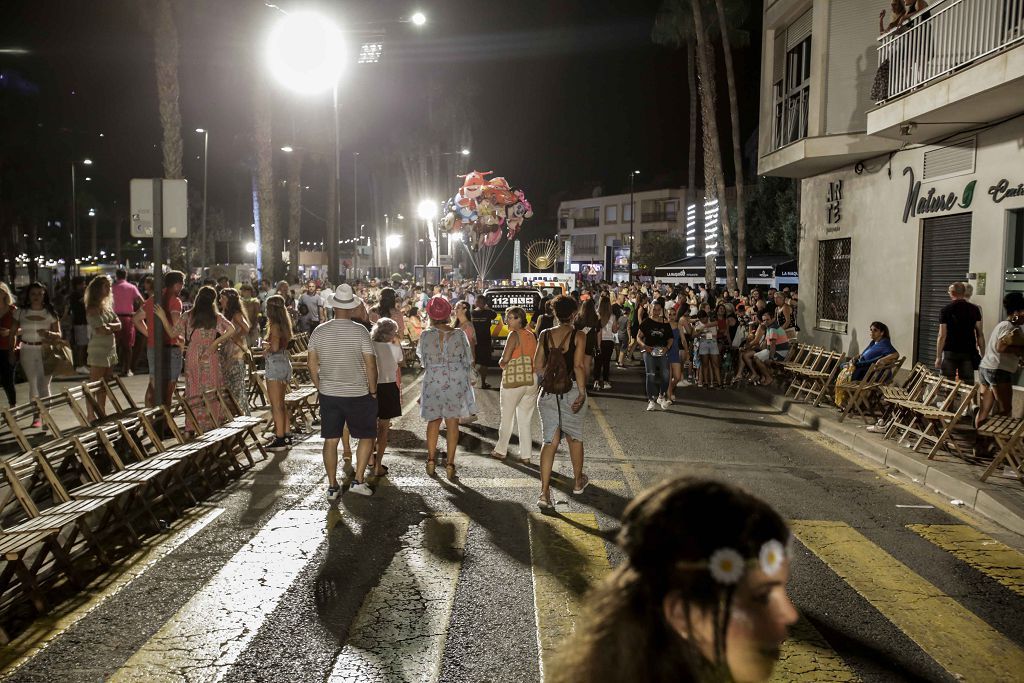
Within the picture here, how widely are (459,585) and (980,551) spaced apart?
4.03m

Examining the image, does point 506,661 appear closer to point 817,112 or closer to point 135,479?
point 135,479

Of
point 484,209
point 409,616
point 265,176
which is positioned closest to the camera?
point 409,616

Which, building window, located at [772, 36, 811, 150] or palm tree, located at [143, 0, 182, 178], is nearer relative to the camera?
building window, located at [772, 36, 811, 150]

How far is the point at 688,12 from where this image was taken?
37219mm

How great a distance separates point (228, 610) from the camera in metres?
5.03

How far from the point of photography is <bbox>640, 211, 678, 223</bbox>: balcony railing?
7600 centimetres

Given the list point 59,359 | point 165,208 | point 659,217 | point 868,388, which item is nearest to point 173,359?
point 165,208

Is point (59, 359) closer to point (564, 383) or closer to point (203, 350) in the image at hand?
point (203, 350)

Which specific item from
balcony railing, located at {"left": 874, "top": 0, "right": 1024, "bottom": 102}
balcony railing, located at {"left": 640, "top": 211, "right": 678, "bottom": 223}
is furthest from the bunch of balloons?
balcony railing, located at {"left": 640, "top": 211, "right": 678, "bottom": 223}

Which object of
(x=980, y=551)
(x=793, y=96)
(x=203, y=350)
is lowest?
(x=980, y=551)

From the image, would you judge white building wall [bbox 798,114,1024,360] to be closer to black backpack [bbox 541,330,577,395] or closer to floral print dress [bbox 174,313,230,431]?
black backpack [bbox 541,330,577,395]

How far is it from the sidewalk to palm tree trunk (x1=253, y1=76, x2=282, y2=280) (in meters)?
22.1

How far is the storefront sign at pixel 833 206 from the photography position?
1773 cm

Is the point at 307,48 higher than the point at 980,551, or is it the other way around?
the point at 307,48
